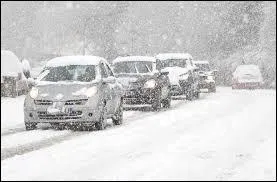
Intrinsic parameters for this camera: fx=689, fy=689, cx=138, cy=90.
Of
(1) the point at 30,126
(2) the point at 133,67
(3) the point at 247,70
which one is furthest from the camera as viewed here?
(3) the point at 247,70

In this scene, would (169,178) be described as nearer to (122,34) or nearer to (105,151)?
(105,151)

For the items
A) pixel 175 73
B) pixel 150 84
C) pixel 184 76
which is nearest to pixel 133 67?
pixel 150 84

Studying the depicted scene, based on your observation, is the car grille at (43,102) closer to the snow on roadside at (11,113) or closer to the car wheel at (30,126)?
the car wheel at (30,126)

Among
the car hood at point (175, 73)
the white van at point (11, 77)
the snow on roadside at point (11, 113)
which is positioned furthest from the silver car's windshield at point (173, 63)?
the white van at point (11, 77)

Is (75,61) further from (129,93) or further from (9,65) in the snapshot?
(9,65)

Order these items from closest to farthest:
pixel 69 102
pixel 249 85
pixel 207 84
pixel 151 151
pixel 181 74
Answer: pixel 151 151
pixel 69 102
pixel 181 74
pixel 207 84
pixel 249 85

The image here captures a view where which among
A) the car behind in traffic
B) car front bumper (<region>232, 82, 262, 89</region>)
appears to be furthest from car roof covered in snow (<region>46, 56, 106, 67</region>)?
car front bumper (<region>232, 82, 262, 89</region>)

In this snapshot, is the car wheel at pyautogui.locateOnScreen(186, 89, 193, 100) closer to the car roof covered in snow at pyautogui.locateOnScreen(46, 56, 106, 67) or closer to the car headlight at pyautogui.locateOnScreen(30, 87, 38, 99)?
the car roof covered in snow at pyautogui.locateOnScreen(46, 56, 106, 67)

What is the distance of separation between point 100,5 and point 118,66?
55.9m

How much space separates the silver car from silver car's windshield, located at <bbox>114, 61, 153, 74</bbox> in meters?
5.59

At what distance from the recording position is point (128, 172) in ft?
28.0

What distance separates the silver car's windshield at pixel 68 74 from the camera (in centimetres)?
1554

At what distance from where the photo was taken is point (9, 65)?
2895cm

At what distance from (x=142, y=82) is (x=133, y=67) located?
1369 mm
